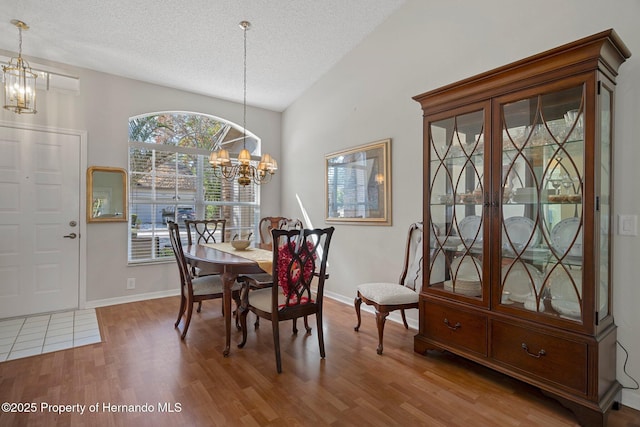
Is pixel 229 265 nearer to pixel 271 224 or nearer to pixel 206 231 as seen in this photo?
pixel 206 231

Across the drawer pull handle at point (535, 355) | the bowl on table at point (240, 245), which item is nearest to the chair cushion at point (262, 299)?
the bowl on table at point (240, 245)

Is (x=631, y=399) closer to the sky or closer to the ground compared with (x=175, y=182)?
closer to the ground

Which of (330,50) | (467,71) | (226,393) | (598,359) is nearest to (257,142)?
(330,50)

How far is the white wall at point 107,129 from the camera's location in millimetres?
3766

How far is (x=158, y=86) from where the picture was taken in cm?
436

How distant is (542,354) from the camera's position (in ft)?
6.43

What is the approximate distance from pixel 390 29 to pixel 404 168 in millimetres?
1539

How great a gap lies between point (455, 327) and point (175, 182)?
3920 millimetres

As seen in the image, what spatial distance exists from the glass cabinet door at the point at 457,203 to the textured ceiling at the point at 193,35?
182 cm

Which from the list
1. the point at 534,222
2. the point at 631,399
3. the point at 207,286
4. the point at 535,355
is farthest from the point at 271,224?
the point at 631,399

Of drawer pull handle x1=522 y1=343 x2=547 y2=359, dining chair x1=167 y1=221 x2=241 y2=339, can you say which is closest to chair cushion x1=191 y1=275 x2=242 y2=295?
dining chair x1=167 y1=221 x2=241 y2=339

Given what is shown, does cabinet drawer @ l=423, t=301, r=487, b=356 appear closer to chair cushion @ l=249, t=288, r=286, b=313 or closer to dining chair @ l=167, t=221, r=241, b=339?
chair cushion @ l=249, t=288, r=286, b=313

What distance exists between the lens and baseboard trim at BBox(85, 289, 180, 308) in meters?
3.95

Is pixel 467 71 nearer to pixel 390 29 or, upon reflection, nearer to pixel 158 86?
pixel 390 29
